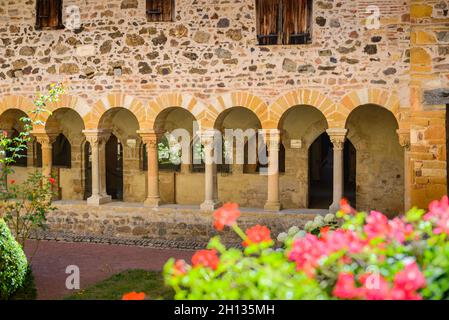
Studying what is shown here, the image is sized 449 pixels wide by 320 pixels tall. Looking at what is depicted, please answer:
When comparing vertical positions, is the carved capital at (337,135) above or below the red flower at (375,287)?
above

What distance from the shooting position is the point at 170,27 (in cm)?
1227

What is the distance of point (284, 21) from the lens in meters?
11.8

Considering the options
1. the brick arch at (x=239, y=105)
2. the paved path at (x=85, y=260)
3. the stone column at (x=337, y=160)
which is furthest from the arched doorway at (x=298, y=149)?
the paved path at (x=85, y=260)

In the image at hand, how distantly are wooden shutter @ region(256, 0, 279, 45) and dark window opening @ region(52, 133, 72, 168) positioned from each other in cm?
775

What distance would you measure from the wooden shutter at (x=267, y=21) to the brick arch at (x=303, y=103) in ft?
3.56

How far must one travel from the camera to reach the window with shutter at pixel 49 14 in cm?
1294

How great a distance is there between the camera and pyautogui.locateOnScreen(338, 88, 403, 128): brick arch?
11.1 metres

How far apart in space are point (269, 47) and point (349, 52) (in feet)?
4.91

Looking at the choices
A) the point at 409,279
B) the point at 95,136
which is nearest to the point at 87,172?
the point at 95,136

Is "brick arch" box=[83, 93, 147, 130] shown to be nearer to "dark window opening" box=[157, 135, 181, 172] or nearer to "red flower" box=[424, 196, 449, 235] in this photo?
"dark window opening" box=[157, 135, 181, 172]

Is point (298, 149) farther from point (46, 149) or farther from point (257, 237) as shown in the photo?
point (257, 237)

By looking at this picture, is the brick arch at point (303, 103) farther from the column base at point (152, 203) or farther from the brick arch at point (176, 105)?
the column base at point (152, 203)

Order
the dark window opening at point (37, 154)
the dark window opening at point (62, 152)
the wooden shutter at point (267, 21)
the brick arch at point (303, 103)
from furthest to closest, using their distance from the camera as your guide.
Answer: the dark window opening at point (62, 152), the dark window opening at point (37, 154), the wooden shutter at point (267, 21), the brick arch at point (303, 103)
